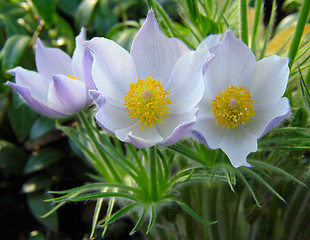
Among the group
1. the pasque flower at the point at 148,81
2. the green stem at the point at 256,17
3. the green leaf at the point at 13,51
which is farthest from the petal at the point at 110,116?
the green leaf at the point at 13,51

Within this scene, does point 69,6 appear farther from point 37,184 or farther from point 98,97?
point 98,97

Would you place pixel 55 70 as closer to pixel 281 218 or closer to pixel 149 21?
pixel 149 21

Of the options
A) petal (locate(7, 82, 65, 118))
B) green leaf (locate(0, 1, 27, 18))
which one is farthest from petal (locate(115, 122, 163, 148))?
green leaf (locate(0, 1, 27, 18))

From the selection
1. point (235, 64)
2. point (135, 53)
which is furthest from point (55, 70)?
point (235, 64)

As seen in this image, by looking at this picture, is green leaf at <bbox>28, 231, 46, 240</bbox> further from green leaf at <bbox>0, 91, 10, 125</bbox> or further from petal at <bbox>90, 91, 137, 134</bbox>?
petal at <bbox>90, 91, 137, 134</bbox>

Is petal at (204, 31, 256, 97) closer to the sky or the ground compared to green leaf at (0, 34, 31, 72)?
closer to the sky

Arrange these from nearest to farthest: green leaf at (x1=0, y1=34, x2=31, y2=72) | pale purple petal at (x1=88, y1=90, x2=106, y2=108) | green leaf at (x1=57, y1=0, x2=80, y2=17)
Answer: pale purple petal at (x1=88, y1=90, x2=106, y2=108) → green leaf at (x1=0, y1=34, x2=31, y2=72) → green leaf at (x1=57, y1=0, x2=80, y2=17)
